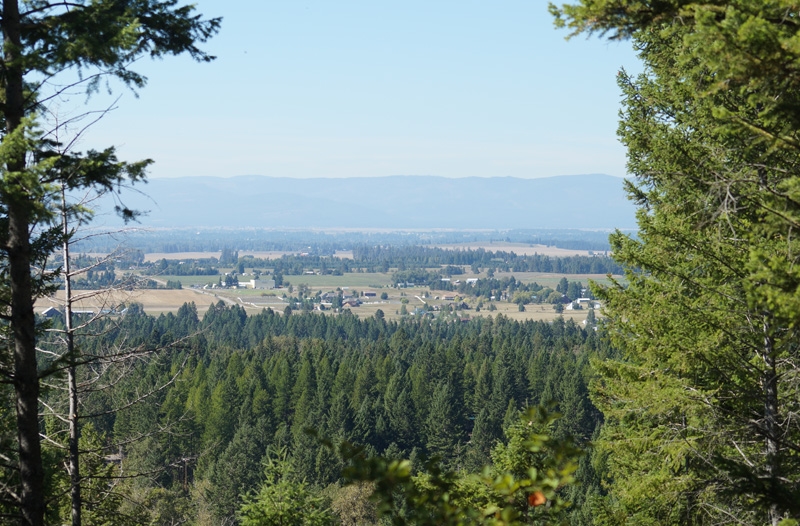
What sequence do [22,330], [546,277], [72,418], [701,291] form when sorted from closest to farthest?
1. [22,330]
2. [701,291]
3. [72,418]
4. [546,277]

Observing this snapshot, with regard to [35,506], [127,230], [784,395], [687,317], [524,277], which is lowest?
[524,277]

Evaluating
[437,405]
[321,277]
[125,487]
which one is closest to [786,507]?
[125,487]

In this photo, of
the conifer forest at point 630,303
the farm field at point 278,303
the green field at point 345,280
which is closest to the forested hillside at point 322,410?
the conifer forest at point 630,303

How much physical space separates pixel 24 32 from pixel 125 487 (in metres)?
13.1

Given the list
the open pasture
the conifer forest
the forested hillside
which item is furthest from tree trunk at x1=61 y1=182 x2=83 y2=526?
the open pasture

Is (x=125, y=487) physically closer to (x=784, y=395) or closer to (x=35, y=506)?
(x=35, y=506)

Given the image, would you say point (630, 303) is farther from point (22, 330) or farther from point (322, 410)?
point (322, 410)

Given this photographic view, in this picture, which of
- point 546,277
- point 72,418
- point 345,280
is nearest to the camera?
point 72,418

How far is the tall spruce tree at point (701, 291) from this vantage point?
18.3ft

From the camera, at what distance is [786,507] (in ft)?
14.2

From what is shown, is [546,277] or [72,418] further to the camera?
[546,277]

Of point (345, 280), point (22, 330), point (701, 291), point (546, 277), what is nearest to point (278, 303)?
point (345, 280)

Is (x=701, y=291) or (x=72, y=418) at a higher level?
(x=701, y=291)

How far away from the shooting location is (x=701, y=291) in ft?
26.0
